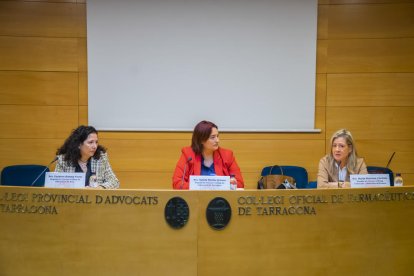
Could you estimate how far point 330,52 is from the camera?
4.50 meters

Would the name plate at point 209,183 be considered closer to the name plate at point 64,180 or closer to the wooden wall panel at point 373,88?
the name plate at point 64,180

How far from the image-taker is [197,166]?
131 inches

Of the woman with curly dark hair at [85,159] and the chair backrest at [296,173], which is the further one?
the chair backrest at [296,173]

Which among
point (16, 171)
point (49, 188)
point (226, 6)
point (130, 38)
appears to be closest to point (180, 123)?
point (130, 38)

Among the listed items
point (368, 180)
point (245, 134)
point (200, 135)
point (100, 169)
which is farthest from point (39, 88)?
point (368, 180)

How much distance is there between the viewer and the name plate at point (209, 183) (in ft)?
8.27

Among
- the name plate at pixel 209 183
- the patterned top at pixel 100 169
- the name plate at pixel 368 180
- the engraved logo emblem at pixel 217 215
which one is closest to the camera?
the engraved logo emblem at pixel 217 215

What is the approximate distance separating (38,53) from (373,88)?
12.2 ft

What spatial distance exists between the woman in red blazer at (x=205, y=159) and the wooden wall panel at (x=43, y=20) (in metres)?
2.01

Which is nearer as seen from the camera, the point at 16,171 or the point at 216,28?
the point at 16,171

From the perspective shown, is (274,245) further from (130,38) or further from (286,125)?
(130,38)

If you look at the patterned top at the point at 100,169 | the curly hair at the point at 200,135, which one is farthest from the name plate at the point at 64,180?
the curly hair at the point at 200,135

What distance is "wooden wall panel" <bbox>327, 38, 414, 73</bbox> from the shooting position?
4.48 meters

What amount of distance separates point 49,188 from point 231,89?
8.13 feet
